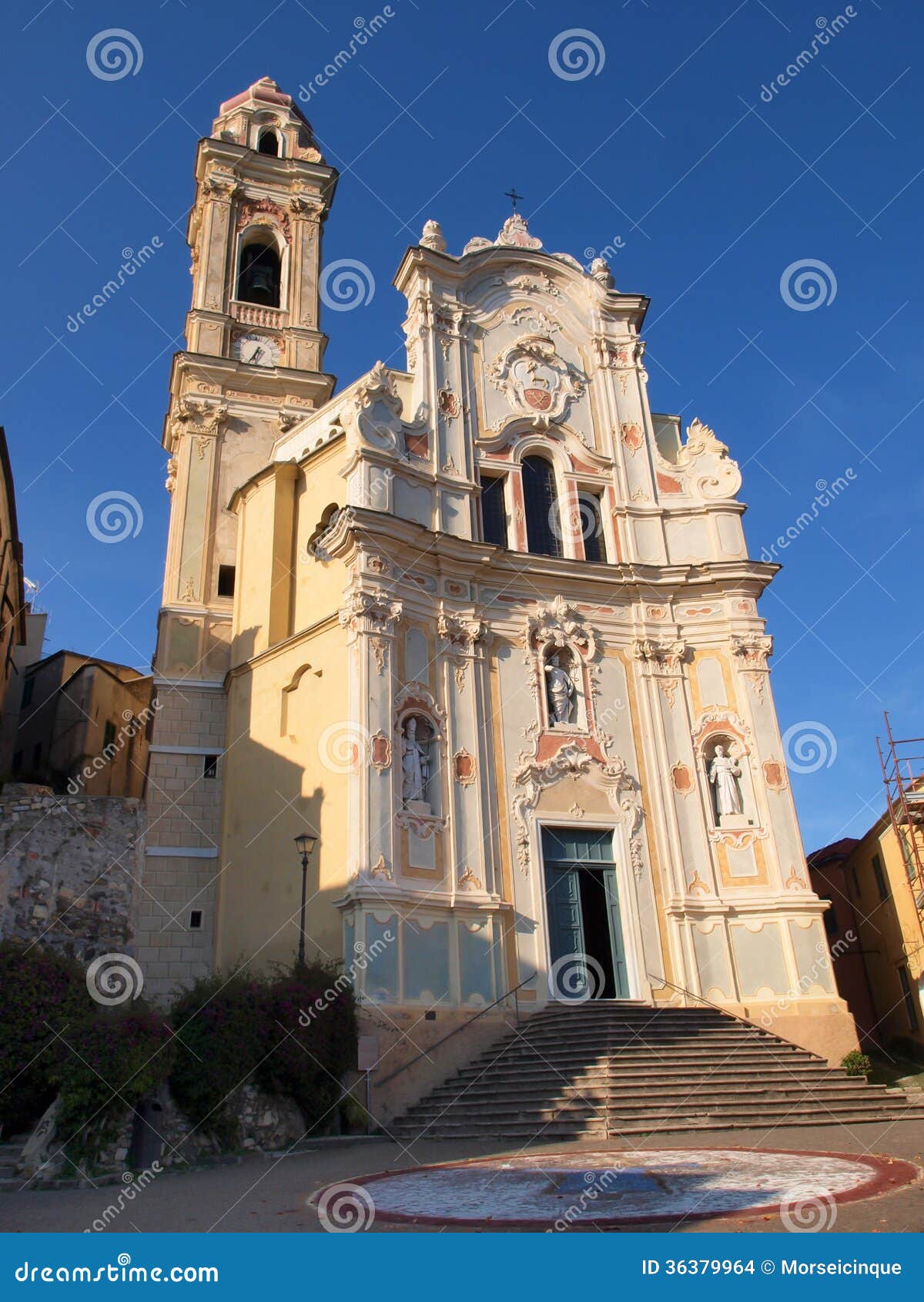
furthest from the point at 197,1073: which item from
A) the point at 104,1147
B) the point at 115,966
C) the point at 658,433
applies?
the point at 658,433

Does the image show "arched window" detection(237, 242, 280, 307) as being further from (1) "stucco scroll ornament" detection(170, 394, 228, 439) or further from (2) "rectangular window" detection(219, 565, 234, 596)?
(2) "rectangular window" detection(219, 565, 234, 596)

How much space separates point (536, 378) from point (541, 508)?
347cm

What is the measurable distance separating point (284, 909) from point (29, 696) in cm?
2055

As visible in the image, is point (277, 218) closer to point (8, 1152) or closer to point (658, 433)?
point (658, 433)

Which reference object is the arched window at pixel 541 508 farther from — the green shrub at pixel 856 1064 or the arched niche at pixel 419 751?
the green shrub at pixel 856 1064

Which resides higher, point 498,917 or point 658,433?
point 658,433

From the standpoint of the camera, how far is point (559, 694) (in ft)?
74.1

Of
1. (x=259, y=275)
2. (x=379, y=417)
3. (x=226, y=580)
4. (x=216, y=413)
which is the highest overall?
(x=259, y=275)

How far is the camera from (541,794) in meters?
21.4

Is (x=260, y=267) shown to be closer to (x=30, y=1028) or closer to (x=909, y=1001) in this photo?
(x=30, y=1028)

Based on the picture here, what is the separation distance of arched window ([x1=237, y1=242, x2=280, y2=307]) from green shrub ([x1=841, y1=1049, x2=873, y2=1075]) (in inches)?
968

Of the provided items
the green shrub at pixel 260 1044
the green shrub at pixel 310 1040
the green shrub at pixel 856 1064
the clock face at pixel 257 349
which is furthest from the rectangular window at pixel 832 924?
the clock face at pixel 257 349

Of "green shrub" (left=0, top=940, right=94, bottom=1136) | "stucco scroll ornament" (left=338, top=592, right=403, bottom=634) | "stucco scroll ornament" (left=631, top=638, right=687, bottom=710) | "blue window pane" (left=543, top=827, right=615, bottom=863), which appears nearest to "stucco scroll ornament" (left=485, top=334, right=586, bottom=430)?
"stucco scroll ornament" (left=631, top=638, right=687, bottom=710)

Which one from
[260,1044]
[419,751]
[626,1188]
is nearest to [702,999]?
[419,751]
